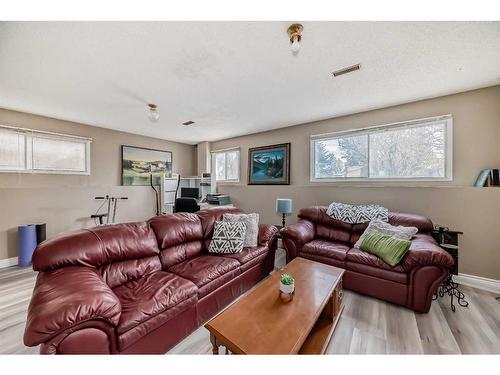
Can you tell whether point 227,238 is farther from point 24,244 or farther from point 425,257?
point 24,244

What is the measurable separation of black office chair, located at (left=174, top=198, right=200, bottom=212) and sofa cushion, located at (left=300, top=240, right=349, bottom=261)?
248 centimetres

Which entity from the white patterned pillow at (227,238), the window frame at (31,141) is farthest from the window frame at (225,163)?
the window frame at (31,141)

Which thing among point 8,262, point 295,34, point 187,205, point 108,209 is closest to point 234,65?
point 295,34

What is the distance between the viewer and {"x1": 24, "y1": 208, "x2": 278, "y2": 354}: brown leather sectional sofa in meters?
1.04

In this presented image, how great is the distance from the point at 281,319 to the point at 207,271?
90cm

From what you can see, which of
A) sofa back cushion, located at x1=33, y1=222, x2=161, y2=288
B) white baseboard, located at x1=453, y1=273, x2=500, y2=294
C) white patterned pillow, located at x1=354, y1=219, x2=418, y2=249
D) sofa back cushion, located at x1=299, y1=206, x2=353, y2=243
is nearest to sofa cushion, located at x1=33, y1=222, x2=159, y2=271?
sofa back cushion, located at x1=33, y1=222, x2=161, y2=288

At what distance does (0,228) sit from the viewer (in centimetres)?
299

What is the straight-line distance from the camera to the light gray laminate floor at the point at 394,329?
4.93 ft

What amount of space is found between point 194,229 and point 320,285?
Answer: 5.13ft

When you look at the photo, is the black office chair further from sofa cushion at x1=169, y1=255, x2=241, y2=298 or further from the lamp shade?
sofa cushion at x1=169, y1=255, x2=241, y2=298
